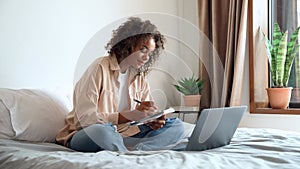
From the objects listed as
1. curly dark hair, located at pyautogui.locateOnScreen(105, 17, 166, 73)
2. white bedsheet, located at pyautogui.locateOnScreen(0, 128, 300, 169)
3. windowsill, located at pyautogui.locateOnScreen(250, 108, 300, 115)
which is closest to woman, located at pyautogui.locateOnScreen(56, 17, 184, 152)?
curly dark hair, located at pyautogui.locateOnScreen(105, 17, 166, 73)

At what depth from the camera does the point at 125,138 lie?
1611 mm

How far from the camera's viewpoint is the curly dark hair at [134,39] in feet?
5.47

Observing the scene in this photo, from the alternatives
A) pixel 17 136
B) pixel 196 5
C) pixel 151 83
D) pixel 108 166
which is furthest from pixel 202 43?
pixel 108 166

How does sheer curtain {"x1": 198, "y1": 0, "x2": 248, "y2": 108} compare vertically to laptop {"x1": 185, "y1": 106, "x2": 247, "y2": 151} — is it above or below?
above

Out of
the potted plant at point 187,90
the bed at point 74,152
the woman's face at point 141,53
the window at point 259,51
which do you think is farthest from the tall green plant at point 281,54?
the woman's face at point 141,53

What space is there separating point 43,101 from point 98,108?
0.33 m

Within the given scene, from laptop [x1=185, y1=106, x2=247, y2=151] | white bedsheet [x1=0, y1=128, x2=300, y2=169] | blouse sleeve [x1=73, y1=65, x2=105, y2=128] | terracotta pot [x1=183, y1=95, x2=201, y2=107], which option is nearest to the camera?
white bedsheet [x1=0, y1=128, x2=300, y2=169]

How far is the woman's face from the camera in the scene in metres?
1.66

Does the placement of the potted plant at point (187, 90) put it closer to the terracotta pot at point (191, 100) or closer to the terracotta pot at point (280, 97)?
the terracotta pot at point (191, 100)

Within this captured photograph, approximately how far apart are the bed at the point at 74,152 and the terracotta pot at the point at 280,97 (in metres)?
0.97

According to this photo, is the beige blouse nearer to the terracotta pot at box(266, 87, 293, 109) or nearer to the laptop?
the laptop

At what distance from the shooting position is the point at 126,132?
162 centimetres

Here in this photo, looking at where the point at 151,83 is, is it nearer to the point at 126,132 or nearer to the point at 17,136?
the point at 126,132

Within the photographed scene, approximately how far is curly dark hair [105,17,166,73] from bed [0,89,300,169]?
1.21ft
